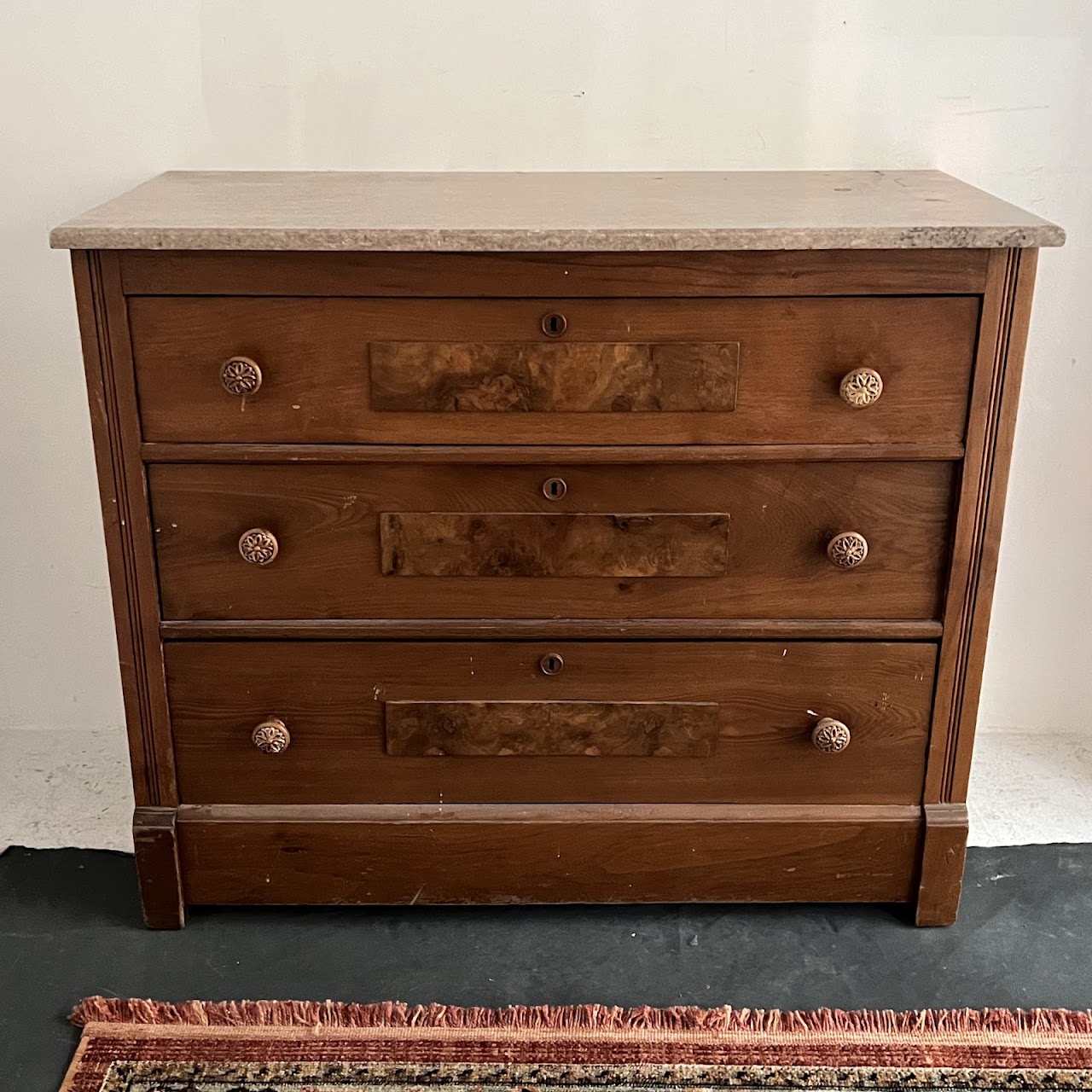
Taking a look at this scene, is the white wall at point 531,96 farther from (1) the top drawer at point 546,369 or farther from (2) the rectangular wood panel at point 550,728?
(2) the rectangular wood panel at point 550,728

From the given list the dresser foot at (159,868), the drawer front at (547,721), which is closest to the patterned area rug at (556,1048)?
the dresser foot at (159,868)

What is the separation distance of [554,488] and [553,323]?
0.69ft

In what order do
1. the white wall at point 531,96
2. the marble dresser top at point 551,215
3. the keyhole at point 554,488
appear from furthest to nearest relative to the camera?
the white wall at point 531,96, the keyhole at point 554,488, the marble dresser top at point 551,215

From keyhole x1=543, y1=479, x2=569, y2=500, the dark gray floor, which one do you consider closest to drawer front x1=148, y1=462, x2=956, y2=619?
keyhole x1=543, y1=479, x2=569, y2=500

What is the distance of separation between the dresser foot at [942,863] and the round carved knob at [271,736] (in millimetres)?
899

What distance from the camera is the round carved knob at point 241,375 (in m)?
1.48

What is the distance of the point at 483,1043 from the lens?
155cm

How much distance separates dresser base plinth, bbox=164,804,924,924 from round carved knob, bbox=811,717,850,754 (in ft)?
Answer: 0.38

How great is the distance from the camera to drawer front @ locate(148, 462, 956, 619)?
5.11 ft

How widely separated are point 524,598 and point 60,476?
3.10 ft

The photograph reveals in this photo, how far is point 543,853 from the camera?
5.63 ft

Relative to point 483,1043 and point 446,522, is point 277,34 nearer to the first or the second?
point 446,522

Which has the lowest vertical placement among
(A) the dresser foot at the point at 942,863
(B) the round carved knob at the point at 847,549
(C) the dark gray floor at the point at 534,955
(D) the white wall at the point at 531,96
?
(C) the dark gray floor at the point at 534,955

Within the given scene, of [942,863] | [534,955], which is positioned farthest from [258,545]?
[942,863]
